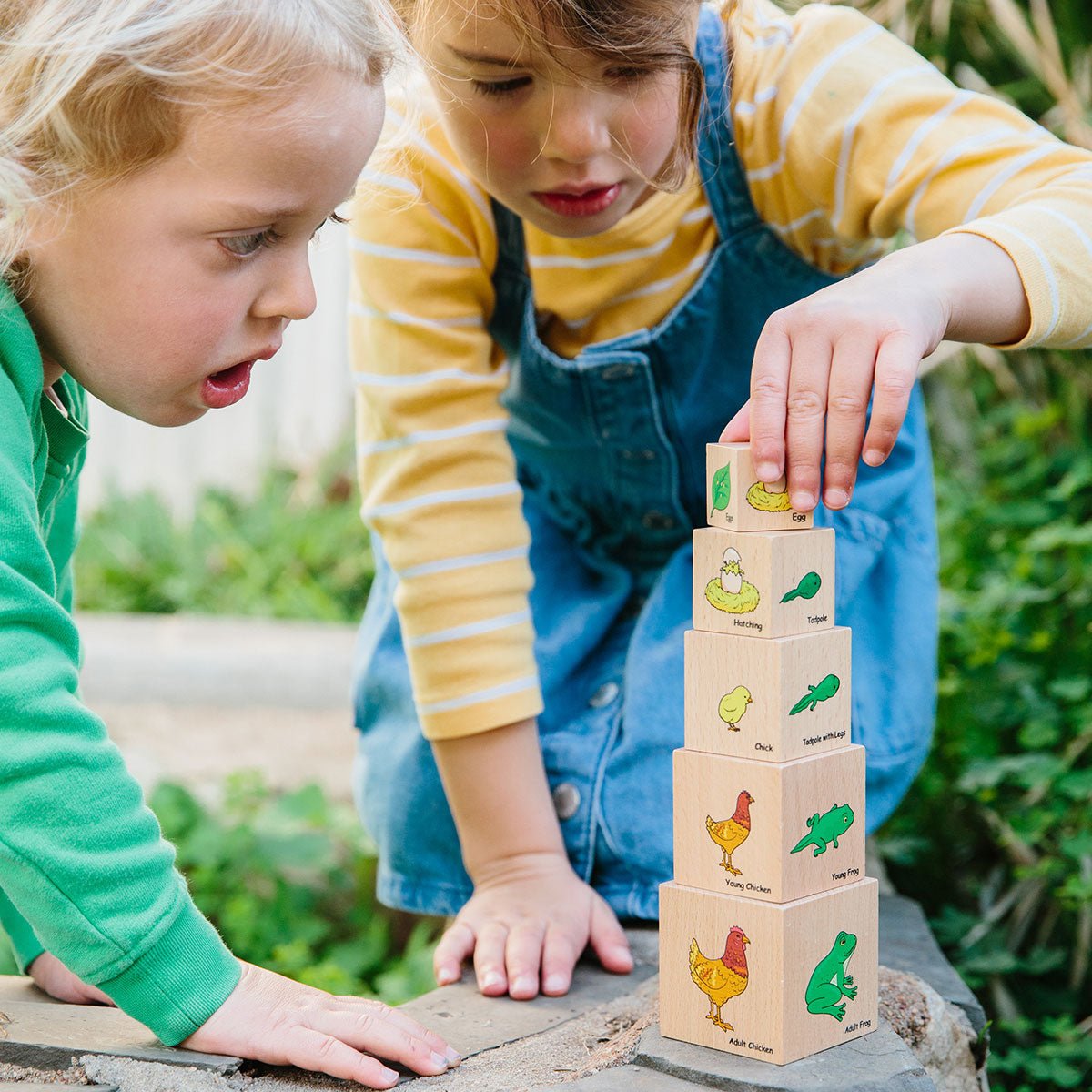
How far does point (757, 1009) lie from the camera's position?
132cm

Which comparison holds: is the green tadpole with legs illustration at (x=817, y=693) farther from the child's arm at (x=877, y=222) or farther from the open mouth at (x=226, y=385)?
the open mouth at (x=226, y=385)

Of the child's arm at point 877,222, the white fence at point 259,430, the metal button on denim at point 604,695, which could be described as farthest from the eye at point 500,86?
the white fence at point 259,430

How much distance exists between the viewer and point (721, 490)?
133 centimetres

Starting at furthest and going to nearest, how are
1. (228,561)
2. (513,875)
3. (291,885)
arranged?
(228,561)
(291,885)
(513,875)

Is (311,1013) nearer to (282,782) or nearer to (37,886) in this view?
(37,886)

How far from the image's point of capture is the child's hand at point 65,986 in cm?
164

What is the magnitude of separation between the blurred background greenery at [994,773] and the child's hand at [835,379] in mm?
1028

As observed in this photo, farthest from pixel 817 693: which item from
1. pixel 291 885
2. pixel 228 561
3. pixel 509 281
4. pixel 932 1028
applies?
pixel 228 561

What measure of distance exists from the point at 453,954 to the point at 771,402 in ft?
2.68

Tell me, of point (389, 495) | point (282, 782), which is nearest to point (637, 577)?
point (389, 495)

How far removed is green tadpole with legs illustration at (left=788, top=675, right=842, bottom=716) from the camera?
1315 millimetres

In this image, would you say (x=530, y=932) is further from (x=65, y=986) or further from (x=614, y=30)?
(x=614, y=30)

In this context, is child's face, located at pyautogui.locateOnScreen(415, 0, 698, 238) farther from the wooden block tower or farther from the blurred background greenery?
the blurred background greenery

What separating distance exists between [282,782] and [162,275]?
2101mm
